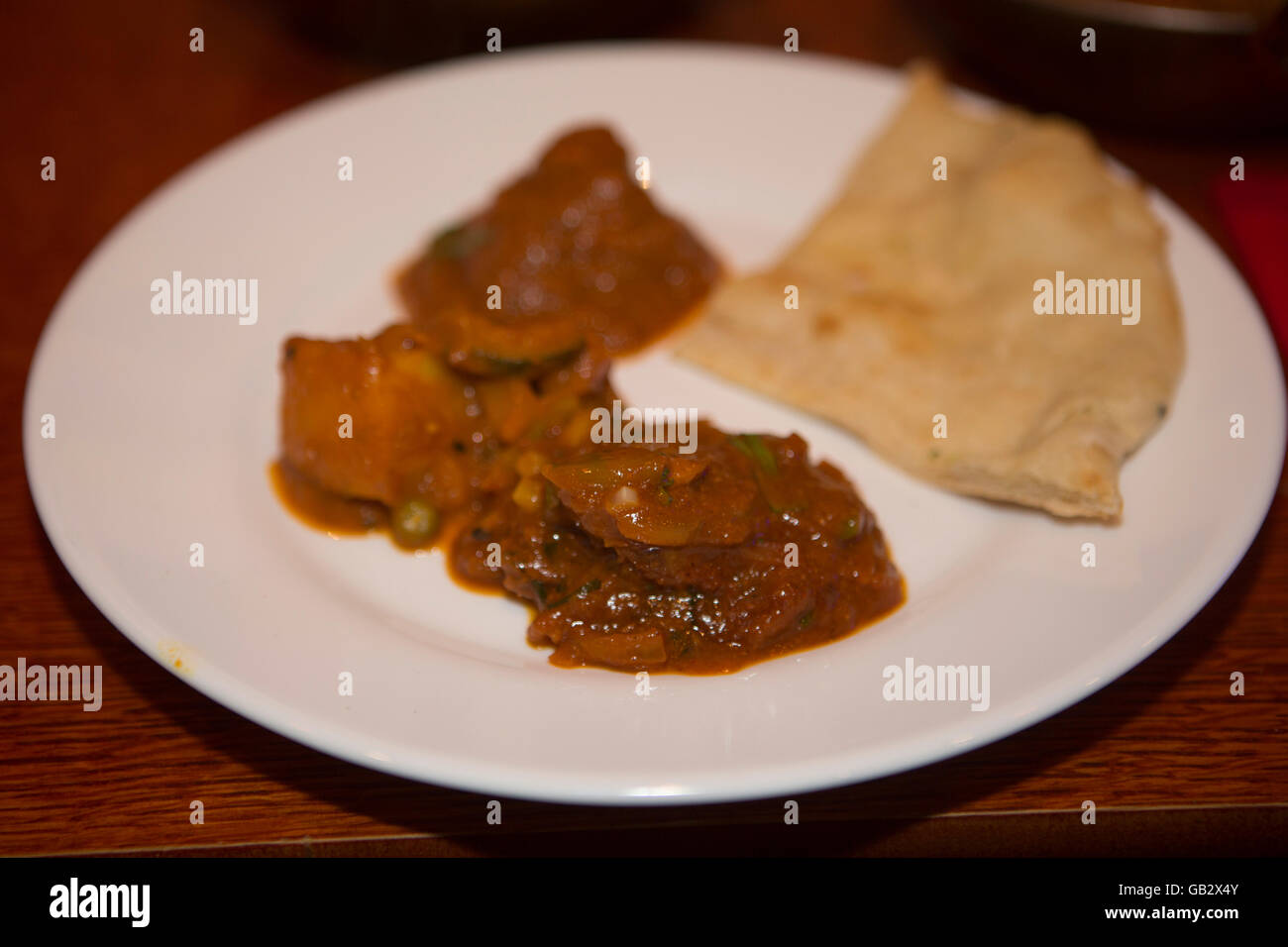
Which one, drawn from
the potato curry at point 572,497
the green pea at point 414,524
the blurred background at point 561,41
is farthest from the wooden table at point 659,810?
the blurred background at point 561,41

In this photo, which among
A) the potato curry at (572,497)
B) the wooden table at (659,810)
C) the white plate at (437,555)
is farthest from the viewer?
the potato curry at (572,497)

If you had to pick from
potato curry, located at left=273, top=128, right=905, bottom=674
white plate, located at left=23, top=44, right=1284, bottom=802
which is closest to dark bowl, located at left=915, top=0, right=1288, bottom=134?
white plate, located at left=23, top=44, right=1284, bottom=802

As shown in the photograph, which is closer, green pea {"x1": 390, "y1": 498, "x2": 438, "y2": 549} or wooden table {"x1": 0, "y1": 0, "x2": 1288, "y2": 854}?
wooden table {"x1": 0, "y1": 0, "x2": 1288, "y2": 854}
